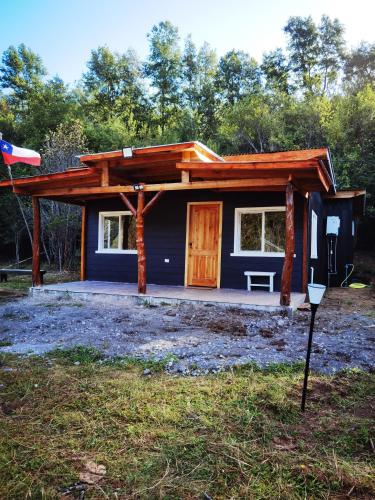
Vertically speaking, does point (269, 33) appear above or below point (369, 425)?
above

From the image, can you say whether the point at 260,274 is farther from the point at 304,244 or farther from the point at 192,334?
the point at 192,334

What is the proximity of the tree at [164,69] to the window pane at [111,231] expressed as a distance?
16.1 meters

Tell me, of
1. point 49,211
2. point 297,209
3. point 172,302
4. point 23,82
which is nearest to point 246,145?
point 49,211

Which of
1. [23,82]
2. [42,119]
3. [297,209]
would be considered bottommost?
[297,209]

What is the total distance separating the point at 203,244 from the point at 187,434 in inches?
251

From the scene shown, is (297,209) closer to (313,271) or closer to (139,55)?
(313,271)

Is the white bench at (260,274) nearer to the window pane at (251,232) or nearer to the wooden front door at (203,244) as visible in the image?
the window pane at (251,232)

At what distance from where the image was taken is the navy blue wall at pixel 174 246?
7750 millimetres

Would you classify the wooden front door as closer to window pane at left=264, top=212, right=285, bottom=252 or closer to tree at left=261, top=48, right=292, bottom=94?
window pane at left=264, top=212, right=285, bottom=252

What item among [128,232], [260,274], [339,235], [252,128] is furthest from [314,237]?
[252,128]

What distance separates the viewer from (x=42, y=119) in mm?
18750

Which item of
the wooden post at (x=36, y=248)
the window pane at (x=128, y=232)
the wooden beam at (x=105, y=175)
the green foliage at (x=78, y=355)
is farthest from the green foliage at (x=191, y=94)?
the green foliage at (x=78, y=355)

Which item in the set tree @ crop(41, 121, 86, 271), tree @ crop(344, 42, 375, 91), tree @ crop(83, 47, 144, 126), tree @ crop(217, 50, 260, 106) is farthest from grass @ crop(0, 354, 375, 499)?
tree @ crop(344, 42, 375, 91)

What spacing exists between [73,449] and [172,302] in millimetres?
4556
